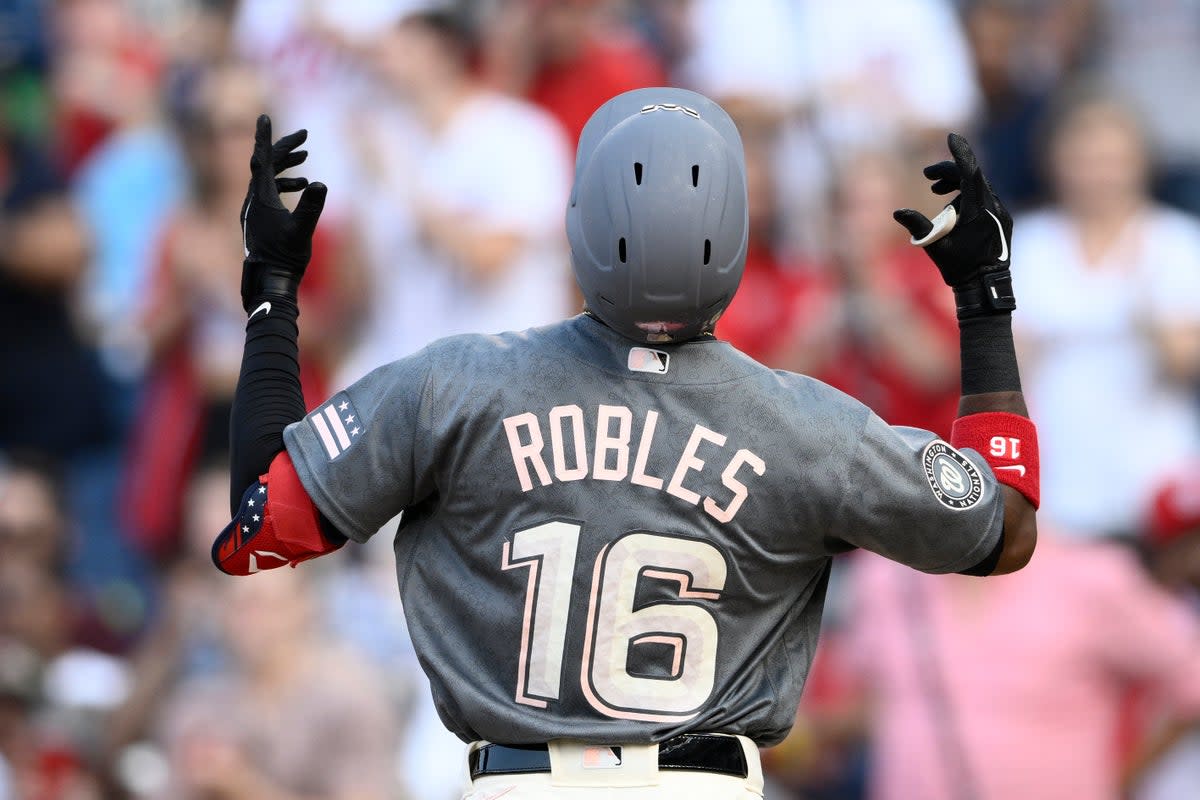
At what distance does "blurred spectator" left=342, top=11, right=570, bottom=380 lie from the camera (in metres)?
7.33

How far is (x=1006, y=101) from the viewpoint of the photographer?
28.3 ft

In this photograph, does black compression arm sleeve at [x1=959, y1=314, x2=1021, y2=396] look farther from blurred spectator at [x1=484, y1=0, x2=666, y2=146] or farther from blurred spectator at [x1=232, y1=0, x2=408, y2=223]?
blurred spectator at [x1=232, y1=0, x2=408, y2=223]

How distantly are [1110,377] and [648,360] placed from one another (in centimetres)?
436

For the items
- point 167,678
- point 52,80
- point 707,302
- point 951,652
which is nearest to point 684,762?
point 707,302

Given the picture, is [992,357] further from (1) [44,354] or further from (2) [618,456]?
(1) [44,354]

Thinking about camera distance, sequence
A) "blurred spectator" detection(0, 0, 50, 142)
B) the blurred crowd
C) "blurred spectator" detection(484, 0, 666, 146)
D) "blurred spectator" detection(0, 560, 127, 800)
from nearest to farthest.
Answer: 1. the blurred crowd
2. "blurred spectator" detection(0, 560, 127, 800)
3. "blurred spectator" detection(484, 0, 666, 146)
4. "blurred spectator" detection(0, 0, 50, 142)

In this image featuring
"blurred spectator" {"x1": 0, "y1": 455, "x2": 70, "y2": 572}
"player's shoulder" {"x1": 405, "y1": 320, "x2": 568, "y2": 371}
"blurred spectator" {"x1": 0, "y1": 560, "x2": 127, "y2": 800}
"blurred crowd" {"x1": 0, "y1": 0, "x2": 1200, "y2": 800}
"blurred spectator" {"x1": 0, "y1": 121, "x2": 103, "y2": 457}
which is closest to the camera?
"player's shoulder" {"x1": 405, "y1": 320, "x2": 568, "y2": 371}

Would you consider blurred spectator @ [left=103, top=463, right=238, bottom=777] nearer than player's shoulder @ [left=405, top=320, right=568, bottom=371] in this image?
No

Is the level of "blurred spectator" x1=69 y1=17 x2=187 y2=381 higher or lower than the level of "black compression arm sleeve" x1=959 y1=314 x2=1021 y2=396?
higher

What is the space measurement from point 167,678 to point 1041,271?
3.69 metres

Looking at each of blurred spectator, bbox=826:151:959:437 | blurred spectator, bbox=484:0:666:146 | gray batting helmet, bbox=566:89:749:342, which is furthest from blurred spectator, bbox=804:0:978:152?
gray batting helmet, bbox=566:89:749:342

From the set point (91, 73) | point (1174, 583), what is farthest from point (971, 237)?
point (91, 73)

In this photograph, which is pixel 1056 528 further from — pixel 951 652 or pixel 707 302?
pixel 707 302

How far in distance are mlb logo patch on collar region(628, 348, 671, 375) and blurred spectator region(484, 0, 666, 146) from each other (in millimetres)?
4691
